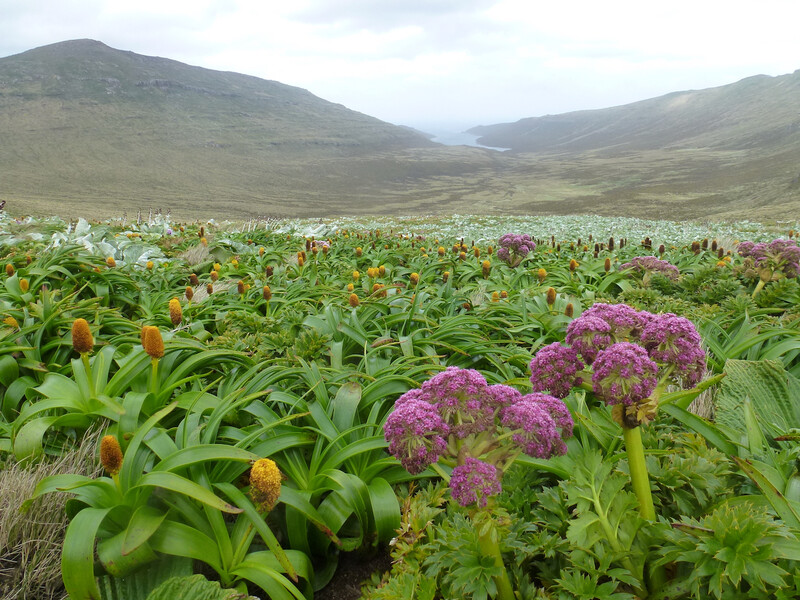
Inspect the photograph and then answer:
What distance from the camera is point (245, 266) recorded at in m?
6.16

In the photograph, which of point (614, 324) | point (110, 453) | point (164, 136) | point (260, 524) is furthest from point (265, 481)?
point (164, 136)

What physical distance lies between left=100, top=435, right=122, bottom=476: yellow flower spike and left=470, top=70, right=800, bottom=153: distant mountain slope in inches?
3844

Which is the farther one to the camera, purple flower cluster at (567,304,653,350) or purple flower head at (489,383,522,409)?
purple flower cluster at (567,304,653,350)

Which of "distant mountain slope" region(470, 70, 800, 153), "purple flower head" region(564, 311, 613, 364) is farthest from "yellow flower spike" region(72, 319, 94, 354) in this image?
"distant mountain slope" region(470, 70, 800, 153)

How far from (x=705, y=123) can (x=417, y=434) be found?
168958 millimetres

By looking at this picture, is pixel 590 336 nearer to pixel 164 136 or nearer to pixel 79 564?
pixel 79 564

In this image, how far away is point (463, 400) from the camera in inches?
54.5

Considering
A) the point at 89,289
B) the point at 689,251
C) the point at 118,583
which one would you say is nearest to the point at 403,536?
the point at 118,583

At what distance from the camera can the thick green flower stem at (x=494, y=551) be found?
126cm

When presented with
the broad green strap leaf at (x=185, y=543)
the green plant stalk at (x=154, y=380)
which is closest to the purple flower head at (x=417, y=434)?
the broad green strap leaf at (x=185, y=543)

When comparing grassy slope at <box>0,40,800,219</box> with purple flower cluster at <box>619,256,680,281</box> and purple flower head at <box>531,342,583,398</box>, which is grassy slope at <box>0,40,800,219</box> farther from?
purple flower head at <box>531,342,583,398</box>

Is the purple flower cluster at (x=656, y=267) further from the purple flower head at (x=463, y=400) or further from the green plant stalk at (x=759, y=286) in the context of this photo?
the purple flower head at (x=463, y=400)

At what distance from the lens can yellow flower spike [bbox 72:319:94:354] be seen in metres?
1.99

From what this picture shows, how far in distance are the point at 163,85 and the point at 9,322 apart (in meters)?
152
